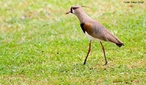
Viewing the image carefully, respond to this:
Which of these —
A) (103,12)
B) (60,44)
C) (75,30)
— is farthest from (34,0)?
(60,44)

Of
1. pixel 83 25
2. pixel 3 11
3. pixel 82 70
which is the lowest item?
pixel 3 11

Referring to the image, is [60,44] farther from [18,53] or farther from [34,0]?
[34,0]

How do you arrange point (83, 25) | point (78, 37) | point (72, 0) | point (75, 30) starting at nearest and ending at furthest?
point (83, 25)
point (78, 37)
point (75, 30)
point (72, 0)

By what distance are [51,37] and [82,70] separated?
10.7 ft

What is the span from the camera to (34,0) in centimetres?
1577

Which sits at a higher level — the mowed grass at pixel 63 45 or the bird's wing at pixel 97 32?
the bird's wing at pixel 97 32

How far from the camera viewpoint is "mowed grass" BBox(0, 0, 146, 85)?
26.5 ft

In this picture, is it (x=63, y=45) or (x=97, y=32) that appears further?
(x=63, y=45)

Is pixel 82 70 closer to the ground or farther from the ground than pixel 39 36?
farther from the ground

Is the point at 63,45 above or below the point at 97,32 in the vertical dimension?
below

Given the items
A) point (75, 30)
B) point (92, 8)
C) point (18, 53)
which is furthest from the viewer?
point (92, 8)

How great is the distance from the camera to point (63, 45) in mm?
10656

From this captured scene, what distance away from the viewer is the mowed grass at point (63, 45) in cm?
809

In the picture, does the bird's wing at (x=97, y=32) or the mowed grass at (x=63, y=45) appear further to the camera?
the bird's wing at (x=97, y=32)
